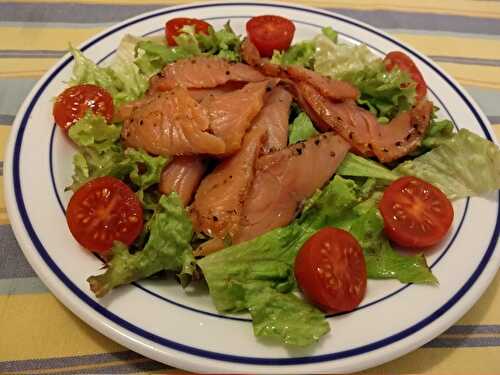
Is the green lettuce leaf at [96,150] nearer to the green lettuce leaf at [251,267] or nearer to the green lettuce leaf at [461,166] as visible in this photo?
the green lettuce leaf at [251,267]

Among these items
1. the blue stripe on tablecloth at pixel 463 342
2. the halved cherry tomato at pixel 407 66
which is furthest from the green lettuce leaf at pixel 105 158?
the halved cherry tomato at pixel 407 66

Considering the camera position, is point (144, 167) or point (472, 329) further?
point (144, 167)

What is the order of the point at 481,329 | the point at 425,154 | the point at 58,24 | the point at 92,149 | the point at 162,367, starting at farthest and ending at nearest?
1. the point at 58,24
2. the point at 425,154
3. the point at 92,149
4. the point at 481,329
5. the point at 162,367

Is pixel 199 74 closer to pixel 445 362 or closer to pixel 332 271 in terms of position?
pixel 332 271

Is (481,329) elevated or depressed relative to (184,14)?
depressed

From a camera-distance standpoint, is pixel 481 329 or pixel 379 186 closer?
pixel 481 329

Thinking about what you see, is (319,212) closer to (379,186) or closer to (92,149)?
(379,186)

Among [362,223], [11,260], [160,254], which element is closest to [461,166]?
[362,223]

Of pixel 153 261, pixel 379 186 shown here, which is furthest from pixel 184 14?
pixel 153 261
